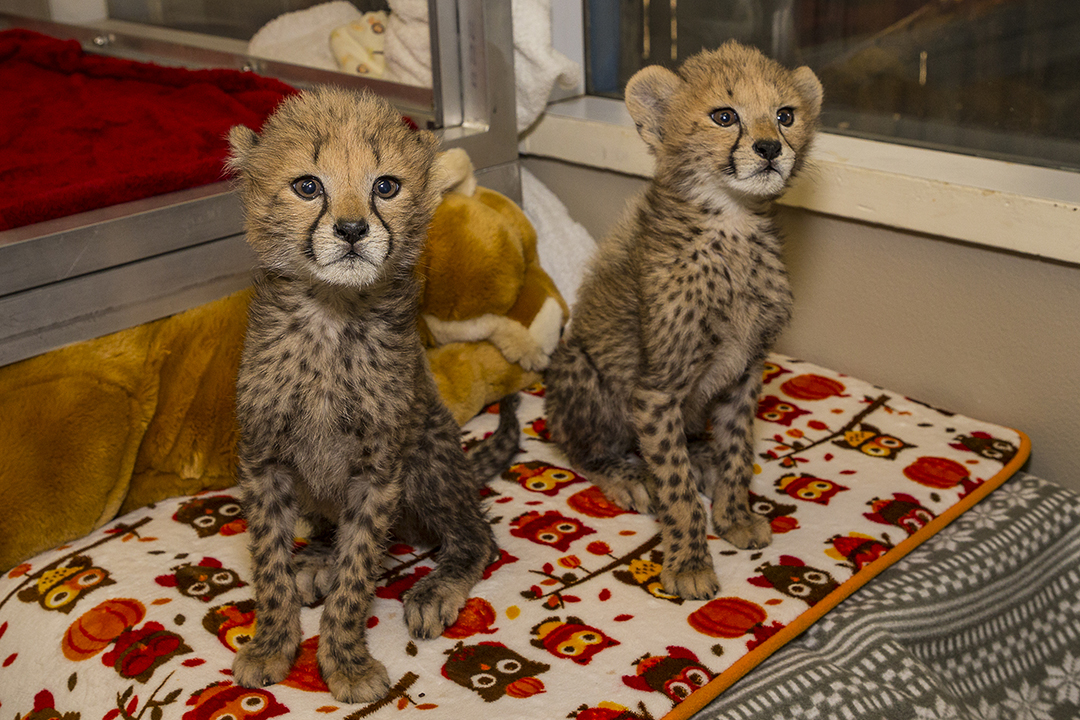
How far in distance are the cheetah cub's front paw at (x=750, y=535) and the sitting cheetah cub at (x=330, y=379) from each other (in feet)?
2.08

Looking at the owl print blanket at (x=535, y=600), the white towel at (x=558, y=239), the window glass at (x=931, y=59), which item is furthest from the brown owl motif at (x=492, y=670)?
the window glass at (x=931, y=59)

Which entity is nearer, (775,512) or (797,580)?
(797,580)

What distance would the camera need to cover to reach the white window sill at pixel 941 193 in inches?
81.8

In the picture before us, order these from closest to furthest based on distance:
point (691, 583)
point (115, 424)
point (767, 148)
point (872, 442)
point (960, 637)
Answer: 1. point (767, 148)
2. point (691, 583)
3. point (960, 637)
4. point (115, 424)
5. point (872, 442)

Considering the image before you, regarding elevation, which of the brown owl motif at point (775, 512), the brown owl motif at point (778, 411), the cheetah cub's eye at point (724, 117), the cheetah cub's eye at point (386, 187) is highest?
the cheetah cub's eye at point (724, 117)

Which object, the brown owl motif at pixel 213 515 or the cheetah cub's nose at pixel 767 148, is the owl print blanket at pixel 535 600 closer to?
the brown owl motif at pixel 213 515

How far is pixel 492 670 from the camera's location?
1655 mm

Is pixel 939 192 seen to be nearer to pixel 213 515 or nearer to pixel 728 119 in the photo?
pixel 728 119

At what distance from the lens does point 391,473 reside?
161 cm

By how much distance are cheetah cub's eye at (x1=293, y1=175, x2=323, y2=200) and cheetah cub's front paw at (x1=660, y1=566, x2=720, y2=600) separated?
940 mm

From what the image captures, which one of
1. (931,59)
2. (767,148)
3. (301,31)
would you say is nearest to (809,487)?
(767,148)

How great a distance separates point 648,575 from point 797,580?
280mm

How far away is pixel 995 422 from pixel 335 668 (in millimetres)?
1680

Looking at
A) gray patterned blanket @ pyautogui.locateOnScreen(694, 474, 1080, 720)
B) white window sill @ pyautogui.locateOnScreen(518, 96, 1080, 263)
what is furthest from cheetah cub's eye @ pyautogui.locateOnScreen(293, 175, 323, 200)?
white window sill @ pyautogui.locateOnScreen(518, 96, 1080, 263)
